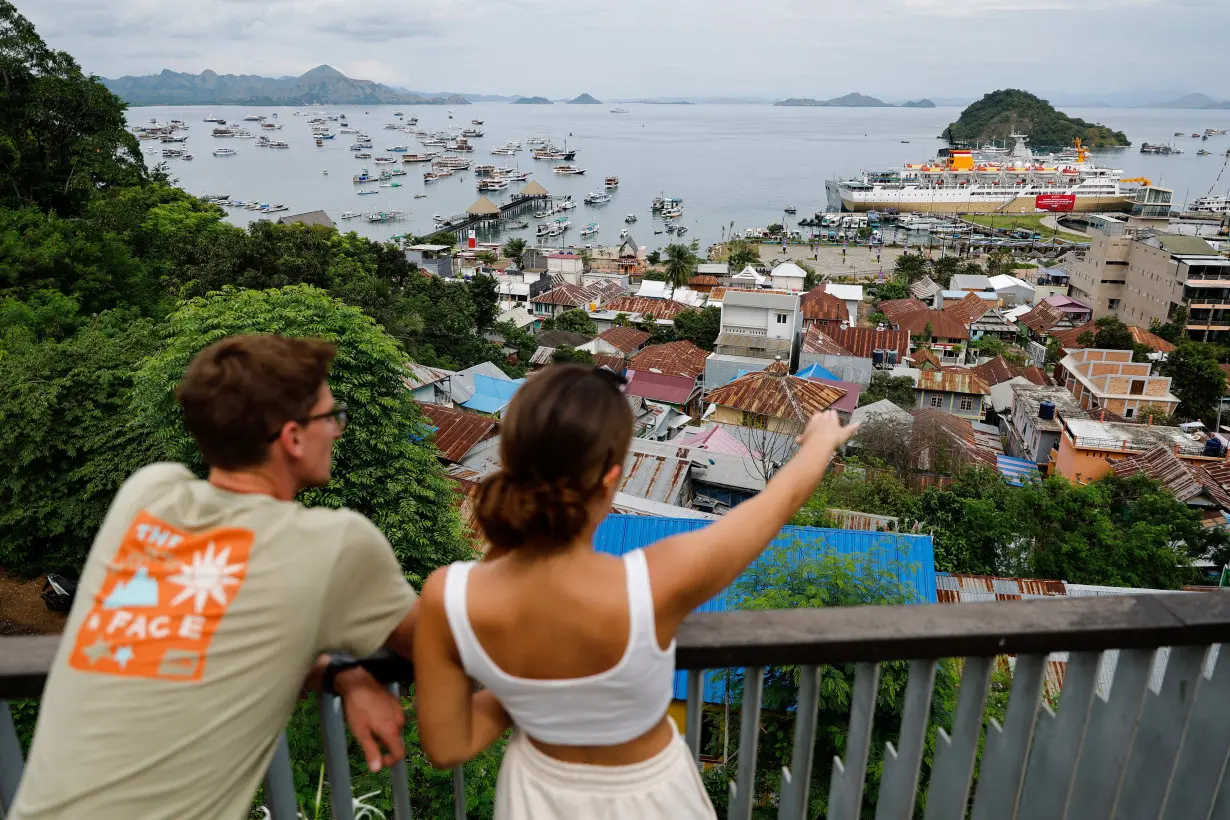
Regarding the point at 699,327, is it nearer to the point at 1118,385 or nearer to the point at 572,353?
the point at 572,353

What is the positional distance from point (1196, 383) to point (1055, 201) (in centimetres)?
4433

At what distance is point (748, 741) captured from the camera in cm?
125

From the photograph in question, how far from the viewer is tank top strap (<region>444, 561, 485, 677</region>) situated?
962mm

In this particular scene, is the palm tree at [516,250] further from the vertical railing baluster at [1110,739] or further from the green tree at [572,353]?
the vertical railing baluster at [1110,739]

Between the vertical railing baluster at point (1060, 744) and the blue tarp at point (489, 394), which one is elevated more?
the vertical railing baluster at point (1060, 744)

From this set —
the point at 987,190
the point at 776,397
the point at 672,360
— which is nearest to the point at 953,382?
the point at 776,397

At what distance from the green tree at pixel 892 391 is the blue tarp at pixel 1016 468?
351 centimetres

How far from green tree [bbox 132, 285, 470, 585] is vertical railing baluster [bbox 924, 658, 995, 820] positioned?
6.67 m

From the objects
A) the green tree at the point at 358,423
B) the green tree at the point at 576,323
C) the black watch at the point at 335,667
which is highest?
the black watch at the point at 335,667

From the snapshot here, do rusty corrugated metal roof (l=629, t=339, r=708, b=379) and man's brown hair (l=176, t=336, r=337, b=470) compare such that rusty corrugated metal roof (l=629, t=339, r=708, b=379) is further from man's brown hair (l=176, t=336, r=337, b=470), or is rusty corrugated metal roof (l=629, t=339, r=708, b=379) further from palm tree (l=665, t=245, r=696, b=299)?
man's brown hair (l=176, t=336, r=337, b=470)

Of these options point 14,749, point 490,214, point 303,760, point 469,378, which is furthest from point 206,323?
point 490,214

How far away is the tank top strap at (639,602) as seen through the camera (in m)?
0.95

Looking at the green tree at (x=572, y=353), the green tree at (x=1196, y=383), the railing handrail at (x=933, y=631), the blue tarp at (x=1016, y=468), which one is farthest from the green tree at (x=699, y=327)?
the railing handrail at (x=933, y=631)

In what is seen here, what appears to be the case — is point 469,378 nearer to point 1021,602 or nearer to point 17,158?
point 17,158
